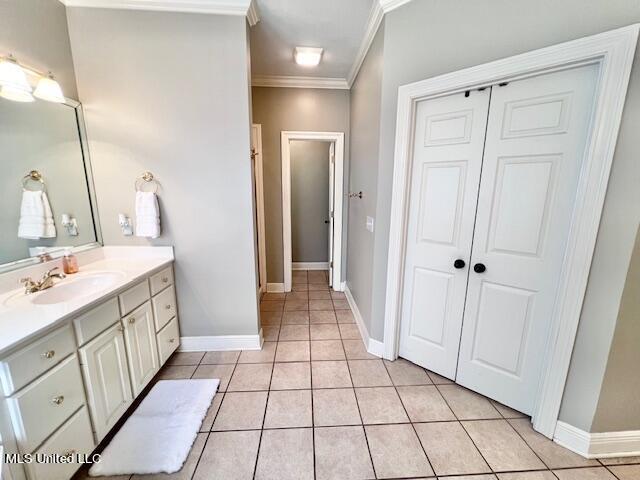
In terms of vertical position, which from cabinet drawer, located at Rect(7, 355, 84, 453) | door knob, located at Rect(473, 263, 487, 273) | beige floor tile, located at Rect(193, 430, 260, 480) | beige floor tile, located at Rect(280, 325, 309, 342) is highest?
door knob, located at Rect(473, 263, 487, 273)

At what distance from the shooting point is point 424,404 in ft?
5.63

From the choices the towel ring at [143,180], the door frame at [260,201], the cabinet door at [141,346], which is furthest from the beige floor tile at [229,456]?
the door frame at [260,201]

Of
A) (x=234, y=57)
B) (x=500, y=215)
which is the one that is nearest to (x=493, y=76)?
(x=500, y=215)

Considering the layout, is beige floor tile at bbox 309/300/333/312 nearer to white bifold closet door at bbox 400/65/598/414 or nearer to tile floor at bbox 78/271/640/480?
tile floor at bbox 78/271/640/480

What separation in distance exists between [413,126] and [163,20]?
6.30ft

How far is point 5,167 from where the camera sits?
144 centimetres

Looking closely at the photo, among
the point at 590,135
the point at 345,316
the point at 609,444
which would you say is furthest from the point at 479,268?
the point at 345,316

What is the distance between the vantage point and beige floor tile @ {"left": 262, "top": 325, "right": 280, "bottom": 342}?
8.14ft

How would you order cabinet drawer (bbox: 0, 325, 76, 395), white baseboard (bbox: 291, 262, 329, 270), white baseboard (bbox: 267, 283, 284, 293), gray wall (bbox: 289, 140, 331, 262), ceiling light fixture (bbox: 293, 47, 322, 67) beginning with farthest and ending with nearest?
1. white baseboard (bbox: 291, 262, 329, 270)
2. gray wall (bbox: 289, 140, 331, 262)
3. white baseboard (bbox: 267, 283, 284, 293)
4. ceiling light fixture (bbox: 293, 47, 322, 67)
5. cabinet drawer (bbox: 0, 325, 76, 395)

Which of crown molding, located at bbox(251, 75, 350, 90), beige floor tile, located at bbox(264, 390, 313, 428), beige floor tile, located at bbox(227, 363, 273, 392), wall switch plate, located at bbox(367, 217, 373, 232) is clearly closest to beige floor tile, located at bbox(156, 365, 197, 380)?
beige floor tile, located at bbox(227, 363, 273, 392)

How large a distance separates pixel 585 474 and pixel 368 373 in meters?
1.21

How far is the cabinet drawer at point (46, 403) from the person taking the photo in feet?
3.17

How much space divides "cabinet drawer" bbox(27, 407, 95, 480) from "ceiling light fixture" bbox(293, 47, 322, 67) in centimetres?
302

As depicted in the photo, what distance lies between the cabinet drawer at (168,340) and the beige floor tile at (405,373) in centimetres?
175
